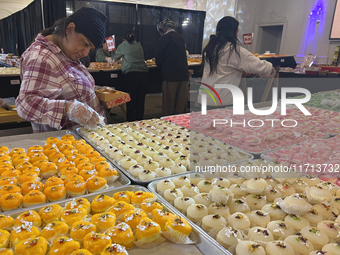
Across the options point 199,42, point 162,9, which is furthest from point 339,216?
point 199,42

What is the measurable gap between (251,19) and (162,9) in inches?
214

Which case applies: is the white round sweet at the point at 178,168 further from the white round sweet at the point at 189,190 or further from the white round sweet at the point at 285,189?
the white round sweet at the point at 285,189

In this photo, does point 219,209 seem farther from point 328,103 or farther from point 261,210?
point 328,103

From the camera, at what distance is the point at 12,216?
1044mm

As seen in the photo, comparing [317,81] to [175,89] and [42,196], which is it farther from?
[42,196]

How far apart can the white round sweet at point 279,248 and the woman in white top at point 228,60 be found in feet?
7.82

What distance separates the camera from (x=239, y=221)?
3.32 feet

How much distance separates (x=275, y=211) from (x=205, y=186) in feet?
1.13

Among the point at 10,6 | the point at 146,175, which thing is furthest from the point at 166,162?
the point at 10,6

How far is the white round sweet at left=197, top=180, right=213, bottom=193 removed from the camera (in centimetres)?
129

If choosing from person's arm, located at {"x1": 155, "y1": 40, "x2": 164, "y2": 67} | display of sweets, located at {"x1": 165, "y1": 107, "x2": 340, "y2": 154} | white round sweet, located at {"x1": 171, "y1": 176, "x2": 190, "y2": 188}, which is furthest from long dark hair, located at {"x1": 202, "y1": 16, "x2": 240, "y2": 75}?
white round sweet, located at {"x1": 171, "y1": 176, "x2": 190, "y2": 188}

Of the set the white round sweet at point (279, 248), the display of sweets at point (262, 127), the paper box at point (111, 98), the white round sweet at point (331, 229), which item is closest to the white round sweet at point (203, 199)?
the white round sweet at point (279, 248)

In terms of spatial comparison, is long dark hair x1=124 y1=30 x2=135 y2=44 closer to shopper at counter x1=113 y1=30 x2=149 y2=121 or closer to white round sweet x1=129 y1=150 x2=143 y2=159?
shopper at counter x1=113 y1=30 x2=149 y2=121

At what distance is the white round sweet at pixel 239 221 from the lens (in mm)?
1001
